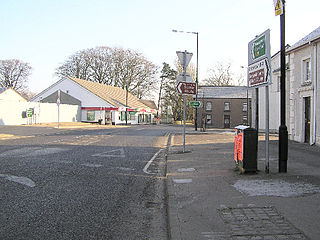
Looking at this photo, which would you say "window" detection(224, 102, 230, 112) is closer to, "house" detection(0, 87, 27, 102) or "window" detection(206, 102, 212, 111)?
"window" detection(206, 102, 212, 111)

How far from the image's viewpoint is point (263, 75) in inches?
281

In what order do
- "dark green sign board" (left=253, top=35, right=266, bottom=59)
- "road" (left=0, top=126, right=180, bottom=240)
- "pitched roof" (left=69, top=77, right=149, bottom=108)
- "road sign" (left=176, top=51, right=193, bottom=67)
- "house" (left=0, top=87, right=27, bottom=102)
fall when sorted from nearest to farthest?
"road" (left=0, top=126, right=180, bottom=240)
"dark green sign board" (left=253, top=35, right=266, bottom=59)
"road sign" (left=176, top=51, right=193, bottom=67)
"pitched roof" (left=69, top=77, right=149, bottom=108)
"house" (left=0, top=87, right=27, bottom=102)

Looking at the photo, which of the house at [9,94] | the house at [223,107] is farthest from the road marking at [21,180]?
the house at [223,107]

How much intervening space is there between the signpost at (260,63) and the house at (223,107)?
162 ft

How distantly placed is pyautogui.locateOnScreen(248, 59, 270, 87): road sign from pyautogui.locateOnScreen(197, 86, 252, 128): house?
49552 mm

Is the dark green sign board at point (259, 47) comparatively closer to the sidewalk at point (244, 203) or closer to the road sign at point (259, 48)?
the road sign at point (259, 48)

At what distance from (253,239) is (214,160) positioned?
249 inches

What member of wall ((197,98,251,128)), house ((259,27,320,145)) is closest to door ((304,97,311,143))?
house ((259,27,320,145))

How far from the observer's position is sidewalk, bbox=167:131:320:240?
375cm

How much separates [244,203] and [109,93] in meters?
52.6

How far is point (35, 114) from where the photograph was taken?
1476 inches

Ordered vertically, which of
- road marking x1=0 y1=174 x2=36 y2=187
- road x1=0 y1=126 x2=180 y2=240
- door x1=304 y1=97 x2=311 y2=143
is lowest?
road x1=0 y1=126 x2=180 y2=240

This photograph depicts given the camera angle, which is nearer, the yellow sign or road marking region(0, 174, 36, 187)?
road marking region(0, 174, 36, 187)

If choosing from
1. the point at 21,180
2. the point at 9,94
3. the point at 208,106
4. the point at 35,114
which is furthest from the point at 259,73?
A: the point at 9,94
